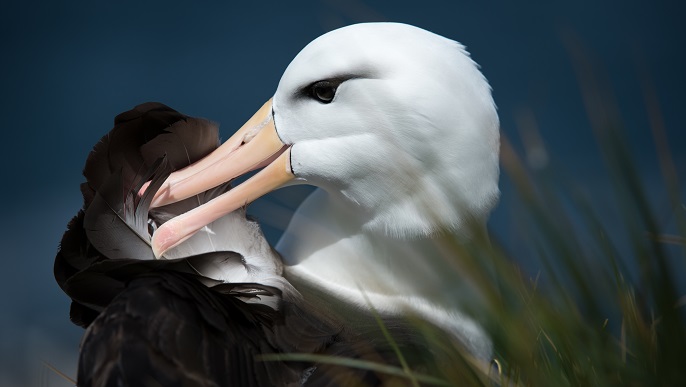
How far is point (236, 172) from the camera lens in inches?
77.8

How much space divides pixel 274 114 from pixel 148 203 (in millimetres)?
446

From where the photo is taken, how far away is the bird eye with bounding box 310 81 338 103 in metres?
1.89

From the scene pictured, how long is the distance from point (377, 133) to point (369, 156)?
0.19 ft

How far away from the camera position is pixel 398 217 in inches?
74.2

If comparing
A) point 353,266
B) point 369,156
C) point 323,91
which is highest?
point 323,91

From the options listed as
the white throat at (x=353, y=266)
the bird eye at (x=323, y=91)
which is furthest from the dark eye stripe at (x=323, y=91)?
the white throat at (x=353, y=266)

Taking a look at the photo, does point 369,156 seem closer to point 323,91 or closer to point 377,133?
point 377,133

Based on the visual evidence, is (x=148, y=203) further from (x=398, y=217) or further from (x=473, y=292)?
(x=473, y=292)

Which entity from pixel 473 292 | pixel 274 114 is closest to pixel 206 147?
pixel 274 114

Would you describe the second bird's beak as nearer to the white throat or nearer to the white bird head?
the white bird head

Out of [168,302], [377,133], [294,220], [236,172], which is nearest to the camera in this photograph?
[168,302]

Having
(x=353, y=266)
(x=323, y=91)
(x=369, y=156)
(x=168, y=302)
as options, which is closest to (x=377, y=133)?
(x=369, y=156)

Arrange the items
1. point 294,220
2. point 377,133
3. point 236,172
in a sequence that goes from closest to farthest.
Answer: point 377,133, point 236,172, point 294,220

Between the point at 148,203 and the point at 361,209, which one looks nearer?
the point at 148,203
